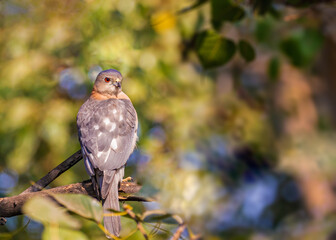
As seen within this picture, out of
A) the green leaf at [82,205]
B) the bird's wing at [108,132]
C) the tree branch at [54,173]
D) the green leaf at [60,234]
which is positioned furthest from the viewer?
the bird's wing at [108,132]

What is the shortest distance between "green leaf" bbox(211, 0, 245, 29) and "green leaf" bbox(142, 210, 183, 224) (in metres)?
1.11

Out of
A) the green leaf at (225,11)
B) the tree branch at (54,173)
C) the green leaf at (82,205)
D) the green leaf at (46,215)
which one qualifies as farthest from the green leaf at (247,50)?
the green leaf at (46,215)

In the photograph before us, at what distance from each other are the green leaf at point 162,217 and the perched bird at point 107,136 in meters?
0.57

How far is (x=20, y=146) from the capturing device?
15.0 ft

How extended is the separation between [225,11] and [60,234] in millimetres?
1595

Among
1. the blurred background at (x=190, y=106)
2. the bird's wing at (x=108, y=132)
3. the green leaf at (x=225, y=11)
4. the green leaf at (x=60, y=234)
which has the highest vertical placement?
the blurred background at (x=190, y=106)

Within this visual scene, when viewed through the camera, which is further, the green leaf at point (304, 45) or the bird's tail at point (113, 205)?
the green leaf at point (304, 45)

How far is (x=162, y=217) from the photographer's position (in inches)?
66.4

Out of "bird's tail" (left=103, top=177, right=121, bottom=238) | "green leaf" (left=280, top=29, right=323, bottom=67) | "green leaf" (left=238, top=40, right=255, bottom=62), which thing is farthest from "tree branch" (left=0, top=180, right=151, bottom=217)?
"green leaf" (left=280, top=29, right=323, bottom=67)

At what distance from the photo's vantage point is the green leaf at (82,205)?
1.36 meters

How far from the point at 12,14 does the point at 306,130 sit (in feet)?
16.3

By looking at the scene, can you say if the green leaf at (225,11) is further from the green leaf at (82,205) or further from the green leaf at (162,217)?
the green leaf at (82,205)

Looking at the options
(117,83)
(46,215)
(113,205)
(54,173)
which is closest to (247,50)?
(117,83)

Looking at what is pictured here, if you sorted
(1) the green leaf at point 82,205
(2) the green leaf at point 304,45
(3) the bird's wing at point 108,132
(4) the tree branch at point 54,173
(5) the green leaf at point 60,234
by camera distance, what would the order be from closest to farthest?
(5) the green leaf at point 60,234 → (1) the green leaf at point 82,205 → (4) the tree branch at point 54,173 → (3) the bird's wing at point 108,132 → (2) the green leaf at point 304,45
